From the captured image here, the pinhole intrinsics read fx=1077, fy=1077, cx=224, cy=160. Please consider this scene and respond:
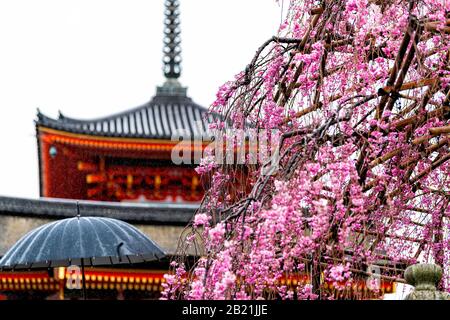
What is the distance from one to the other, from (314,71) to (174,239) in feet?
36.2

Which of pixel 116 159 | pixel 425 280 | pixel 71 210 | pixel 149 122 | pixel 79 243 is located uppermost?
pixel 149 122

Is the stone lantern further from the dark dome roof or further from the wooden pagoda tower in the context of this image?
the wooden pagoda tower

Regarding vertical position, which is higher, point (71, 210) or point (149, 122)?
point (149, 122)

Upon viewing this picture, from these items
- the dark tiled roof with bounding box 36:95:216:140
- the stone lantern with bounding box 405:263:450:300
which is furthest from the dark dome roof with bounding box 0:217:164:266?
the dark tiled roof with bounding box 36:95:216:140

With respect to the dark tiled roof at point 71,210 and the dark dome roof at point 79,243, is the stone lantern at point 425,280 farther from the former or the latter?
the dark tiled roof at point 71,210

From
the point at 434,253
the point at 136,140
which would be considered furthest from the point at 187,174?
the point at 434,253

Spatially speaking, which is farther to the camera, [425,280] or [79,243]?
[79,243]

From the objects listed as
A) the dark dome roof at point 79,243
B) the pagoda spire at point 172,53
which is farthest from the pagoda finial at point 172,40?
the dark dome roof at point 79,243

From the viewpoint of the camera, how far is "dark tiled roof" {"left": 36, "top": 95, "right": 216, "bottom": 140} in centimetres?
2212

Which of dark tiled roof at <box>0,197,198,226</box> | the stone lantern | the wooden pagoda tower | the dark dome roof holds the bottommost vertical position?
the stone lantern

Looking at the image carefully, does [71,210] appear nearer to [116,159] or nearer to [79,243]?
[116,159]

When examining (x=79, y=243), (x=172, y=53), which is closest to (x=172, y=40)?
(x=172, y=53)

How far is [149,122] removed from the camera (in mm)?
24297
